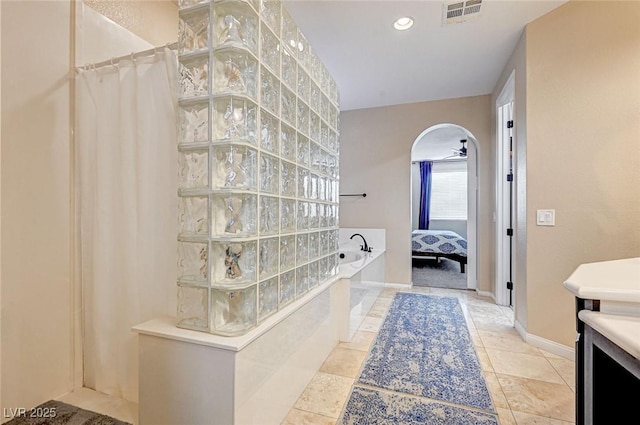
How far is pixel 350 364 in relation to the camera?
2006 mm

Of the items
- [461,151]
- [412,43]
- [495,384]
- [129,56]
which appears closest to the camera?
[129,56]

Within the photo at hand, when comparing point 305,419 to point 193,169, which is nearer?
point 193,169

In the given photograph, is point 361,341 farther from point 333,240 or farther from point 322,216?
point 322,216

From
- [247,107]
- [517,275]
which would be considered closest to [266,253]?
[247,107]

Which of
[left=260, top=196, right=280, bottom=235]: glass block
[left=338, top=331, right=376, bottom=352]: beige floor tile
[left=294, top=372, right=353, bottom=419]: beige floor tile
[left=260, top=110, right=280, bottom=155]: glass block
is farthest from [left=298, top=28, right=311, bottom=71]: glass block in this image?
[left=338, top=331, right=376, bottom=352]: beige floor tile

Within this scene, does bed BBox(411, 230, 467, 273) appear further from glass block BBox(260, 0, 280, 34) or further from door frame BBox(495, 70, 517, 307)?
glass block BBox(260, 0, 280, 34)

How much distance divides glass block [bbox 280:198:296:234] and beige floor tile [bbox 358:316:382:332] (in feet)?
4.94

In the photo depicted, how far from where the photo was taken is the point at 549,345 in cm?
220

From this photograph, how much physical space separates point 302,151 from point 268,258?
26.8 inches

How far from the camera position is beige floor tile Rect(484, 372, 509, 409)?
1.58m

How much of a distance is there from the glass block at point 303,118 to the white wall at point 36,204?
131 cm

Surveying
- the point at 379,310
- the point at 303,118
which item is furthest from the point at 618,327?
Result: the point at 379,310

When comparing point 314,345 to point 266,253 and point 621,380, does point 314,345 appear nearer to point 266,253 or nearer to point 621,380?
point 266,253

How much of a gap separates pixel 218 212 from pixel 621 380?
4.24ft
